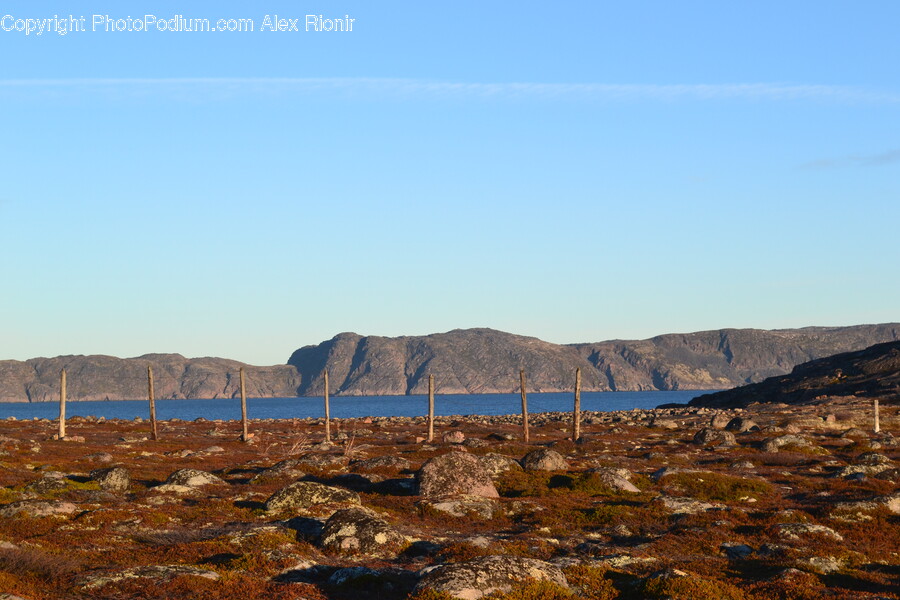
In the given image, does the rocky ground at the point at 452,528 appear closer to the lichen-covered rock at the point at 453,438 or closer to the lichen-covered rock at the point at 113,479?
the lichen-covered rock at the point at 113,479

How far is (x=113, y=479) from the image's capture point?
116ft

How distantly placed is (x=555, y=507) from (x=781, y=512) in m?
7.54

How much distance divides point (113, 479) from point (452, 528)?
51.7 ft

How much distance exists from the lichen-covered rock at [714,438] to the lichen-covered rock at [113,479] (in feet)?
133

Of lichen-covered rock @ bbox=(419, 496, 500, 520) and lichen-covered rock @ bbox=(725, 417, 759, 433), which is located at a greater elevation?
lichen-covered rock @ bbox=(419, 496, 500, 520)

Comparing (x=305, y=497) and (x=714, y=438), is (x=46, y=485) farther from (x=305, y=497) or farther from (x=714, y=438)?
(x=714, y=438)

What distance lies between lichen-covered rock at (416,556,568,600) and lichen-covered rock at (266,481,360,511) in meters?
12.1

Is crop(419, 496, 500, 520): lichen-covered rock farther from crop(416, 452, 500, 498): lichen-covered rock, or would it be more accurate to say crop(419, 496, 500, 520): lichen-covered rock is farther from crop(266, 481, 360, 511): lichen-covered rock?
crop(266, 481, 360, 511): lichen-covered rock

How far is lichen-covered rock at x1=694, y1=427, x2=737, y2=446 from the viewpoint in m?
61.6

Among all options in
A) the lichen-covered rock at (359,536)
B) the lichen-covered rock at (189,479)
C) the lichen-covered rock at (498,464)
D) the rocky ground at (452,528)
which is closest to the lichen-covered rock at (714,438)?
the rocky ground at (452,528)

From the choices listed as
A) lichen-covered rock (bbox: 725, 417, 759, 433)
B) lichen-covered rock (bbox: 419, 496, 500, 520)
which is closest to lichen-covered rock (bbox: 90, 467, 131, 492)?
lichen-covered rock (bbox: 419, 496, 500, 520)

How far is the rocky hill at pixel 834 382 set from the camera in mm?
128500

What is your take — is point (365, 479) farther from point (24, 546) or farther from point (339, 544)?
point (24, 546)

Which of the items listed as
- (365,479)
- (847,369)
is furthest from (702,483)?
(847,369)
